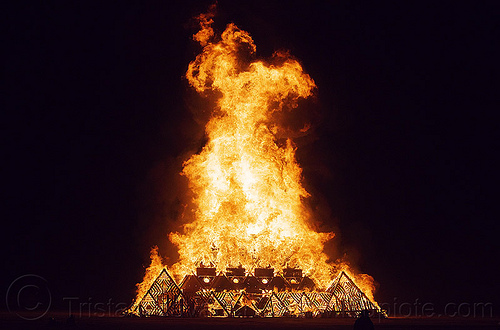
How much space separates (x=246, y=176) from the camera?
120ft

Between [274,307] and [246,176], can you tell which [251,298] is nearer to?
[274,307]

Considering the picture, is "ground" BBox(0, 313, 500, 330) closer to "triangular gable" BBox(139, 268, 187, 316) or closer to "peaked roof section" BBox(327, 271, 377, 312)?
"triangular gable" BBox(139, 268, 187, 316)

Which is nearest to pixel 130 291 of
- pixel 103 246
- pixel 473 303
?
pixel 103 246

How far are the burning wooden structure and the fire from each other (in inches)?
55.8

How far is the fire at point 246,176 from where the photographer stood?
35125mm

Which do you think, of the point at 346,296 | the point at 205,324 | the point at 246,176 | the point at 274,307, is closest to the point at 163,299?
the point at 274,307

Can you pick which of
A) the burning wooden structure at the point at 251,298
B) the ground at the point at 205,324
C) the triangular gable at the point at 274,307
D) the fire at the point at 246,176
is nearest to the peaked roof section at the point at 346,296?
the burning wooden structure at the point at 251,298

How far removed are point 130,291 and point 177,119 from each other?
1116cm

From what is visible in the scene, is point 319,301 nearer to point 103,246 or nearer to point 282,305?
point 282,305

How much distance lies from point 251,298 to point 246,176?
6676 millimetres

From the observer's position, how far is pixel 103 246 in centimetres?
4694

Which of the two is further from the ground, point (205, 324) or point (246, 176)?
point (246, 176)

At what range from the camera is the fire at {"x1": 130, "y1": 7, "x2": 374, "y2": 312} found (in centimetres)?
3512

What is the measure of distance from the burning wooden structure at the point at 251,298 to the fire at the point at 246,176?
142cm
